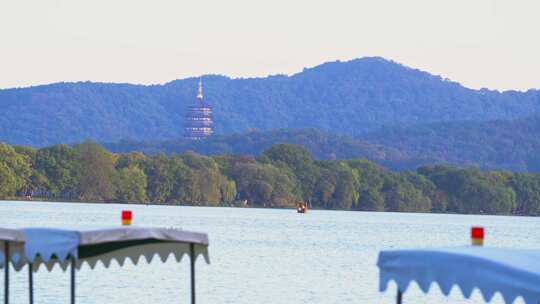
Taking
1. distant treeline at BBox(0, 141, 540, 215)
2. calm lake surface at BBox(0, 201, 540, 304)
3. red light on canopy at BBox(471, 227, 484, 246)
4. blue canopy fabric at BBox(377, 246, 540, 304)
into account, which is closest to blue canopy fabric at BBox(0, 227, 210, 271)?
blue canopy fabric at BBox(377, 246, 540, 304)

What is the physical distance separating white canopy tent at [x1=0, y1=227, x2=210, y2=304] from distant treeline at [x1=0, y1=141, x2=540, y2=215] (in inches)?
4511

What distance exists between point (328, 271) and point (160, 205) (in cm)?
9608

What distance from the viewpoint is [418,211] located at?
164 metres

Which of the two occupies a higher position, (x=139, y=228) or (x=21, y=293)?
(x=139, y=228)

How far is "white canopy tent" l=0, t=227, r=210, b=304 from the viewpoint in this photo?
14.0 metres

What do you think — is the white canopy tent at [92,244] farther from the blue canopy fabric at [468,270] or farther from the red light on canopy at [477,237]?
the red light on canopy at [477,237]

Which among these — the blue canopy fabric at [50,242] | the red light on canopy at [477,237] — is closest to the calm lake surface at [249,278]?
the blue canopy fabric at [50,242]

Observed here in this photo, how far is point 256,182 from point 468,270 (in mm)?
136512

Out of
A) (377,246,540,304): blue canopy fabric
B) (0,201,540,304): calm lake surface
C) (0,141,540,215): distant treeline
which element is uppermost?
(0,141,540,215): distant treeline

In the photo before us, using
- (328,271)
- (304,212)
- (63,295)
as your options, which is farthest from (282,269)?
(304,212)

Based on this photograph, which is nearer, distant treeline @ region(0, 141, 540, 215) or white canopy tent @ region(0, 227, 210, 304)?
white canopy tent @ region(0, 227, 210, 304)

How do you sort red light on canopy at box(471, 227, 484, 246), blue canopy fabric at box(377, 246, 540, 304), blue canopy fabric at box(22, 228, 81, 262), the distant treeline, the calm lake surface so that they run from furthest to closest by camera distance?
1. the distant treeline
2. the calm lake surface
3. blue canopy fabric at box(22, 228, 81, 262)
4. red light on canopy at box(471, 227, 484, 246)
5. blue canopy fabric at box(377, 246, 540, 304)

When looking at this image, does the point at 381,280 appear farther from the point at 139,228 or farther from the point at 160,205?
the point at 160,205

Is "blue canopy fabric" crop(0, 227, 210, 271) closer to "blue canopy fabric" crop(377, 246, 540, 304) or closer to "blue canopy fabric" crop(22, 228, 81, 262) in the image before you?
"blue canopy fabric" crop(22, 228, 81, 262)
